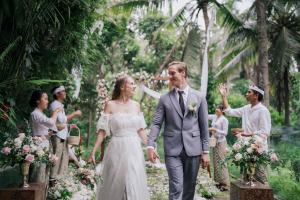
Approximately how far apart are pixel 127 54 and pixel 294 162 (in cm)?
1869

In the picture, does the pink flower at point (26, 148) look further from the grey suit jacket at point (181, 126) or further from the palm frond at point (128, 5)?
the palm frond at point (128, 5)

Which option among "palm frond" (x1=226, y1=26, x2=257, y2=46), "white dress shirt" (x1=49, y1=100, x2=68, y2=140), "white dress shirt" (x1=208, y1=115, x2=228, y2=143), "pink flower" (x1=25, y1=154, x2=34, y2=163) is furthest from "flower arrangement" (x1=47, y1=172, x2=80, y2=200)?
"palm frond" (x1=226, y1=26, x2=257, y2=46)

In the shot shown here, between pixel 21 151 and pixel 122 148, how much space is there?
134 cm

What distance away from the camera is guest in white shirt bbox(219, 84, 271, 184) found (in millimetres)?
7207

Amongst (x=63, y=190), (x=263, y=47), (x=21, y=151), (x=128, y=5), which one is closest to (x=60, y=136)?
(x=63, y=190)

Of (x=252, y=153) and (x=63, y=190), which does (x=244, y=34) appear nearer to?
(x=252, y=153)

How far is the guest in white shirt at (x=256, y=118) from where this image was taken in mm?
7207

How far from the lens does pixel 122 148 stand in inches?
263

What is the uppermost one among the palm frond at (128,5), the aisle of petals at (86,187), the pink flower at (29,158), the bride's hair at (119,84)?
the palm frond at (128,5)

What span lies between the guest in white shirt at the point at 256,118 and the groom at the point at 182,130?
4.83ft

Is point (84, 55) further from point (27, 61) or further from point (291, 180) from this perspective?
point (291, 180)

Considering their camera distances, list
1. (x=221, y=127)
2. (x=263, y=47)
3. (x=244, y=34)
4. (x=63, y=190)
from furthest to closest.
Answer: (x=244, y=34) < (x=263, y=47) < (x=221, y=127) < (x=63, y=190)

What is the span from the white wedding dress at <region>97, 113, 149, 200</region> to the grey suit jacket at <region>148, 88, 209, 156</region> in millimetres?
857

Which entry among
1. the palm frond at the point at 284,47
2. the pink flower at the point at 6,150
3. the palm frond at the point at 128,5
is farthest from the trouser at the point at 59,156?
the palm frond at the point at 284,47
